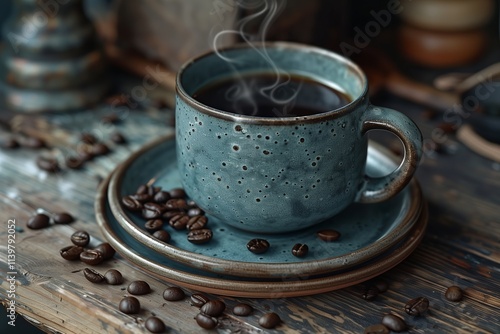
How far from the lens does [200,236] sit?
0.89 meters

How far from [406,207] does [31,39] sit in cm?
80

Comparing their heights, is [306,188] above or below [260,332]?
above

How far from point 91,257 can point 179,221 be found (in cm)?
12

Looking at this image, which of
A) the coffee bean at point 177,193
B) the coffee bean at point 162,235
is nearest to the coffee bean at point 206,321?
the coffee bean at point 162,235

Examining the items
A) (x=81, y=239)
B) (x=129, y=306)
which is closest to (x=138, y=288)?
(x=129, y=306)

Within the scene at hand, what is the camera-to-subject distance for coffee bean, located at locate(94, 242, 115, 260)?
0.92 metres

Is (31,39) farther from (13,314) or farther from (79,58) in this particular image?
(13,314)

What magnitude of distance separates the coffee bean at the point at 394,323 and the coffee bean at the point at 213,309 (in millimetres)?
192

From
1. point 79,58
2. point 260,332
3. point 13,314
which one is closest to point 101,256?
point 13,314

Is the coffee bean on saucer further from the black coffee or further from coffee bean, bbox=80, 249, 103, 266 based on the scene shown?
the black coffee

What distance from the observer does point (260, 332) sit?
808mm

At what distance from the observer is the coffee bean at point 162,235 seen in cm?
89

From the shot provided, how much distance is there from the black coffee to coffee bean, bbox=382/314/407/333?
30 centimetres

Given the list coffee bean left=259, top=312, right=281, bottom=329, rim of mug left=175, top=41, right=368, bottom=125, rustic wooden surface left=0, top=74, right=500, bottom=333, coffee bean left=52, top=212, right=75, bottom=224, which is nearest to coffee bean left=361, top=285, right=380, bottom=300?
rustic wooden surface left=0, top=74, right=500, bottom=333
